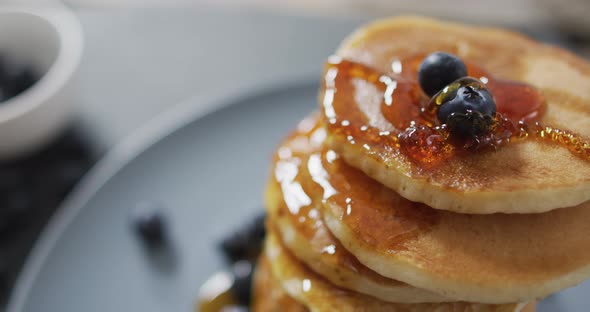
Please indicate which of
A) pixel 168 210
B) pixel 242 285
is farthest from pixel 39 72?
pixel 242 285

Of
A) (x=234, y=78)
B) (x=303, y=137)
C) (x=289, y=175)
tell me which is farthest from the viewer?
(x=234, y=78)

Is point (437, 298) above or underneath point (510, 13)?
underneath

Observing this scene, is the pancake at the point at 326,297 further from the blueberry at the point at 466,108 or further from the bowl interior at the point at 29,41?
the bowl interior at the point at 29,41

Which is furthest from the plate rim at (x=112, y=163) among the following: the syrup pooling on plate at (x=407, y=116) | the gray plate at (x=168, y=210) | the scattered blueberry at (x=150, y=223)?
the syrup pooling on plate at (x=407, y=116)

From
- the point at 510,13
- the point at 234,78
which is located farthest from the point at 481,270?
the point at 510,13

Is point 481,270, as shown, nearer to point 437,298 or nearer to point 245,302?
point 437,298

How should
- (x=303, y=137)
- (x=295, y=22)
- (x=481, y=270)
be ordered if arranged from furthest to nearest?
(x=295, y=22), (x=303, y=137), (x=481, y=270)

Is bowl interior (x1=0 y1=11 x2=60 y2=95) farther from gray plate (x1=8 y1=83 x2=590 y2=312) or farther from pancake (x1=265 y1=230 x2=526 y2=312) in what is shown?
pancake (x1=265 y1=230 x2=526 y2=312)

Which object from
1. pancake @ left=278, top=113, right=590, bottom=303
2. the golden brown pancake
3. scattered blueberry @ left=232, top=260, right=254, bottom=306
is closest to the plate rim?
scattered blueberry @ left=232, top=260, right=254, bottom=306
